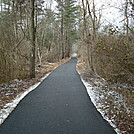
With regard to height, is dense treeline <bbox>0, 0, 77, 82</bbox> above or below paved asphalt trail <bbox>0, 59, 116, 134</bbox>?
above

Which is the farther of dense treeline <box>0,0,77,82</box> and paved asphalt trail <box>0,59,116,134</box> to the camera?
dense treeline <box>0,0,77,82</box>

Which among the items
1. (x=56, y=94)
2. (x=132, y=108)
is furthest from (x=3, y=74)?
(x=132, y=108)

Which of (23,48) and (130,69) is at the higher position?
(23,48)

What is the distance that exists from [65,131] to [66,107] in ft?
5.26

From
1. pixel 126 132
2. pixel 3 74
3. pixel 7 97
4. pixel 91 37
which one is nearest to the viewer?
pixel 126 132

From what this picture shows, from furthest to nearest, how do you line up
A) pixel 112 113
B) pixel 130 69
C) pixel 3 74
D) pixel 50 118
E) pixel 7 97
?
pixel 3 74, pixel 130 69, pixel 7 97, pixel 112 113, pixel 50 118

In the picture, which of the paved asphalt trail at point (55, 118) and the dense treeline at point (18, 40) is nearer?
the paved asphalt trail at point (55, 118)

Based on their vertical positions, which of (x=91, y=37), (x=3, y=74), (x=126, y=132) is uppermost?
(x=91, y=37)

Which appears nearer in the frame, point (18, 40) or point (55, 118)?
point (55, 118)

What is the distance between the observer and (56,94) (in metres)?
6.88

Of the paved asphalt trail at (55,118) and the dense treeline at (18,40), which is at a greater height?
the dense treeline at (18,40)

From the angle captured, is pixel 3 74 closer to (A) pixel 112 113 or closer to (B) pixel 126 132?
(A) pixel 112 113

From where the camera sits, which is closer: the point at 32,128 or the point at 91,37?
the point at 32,128

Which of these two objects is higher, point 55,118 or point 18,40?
point 18,40
